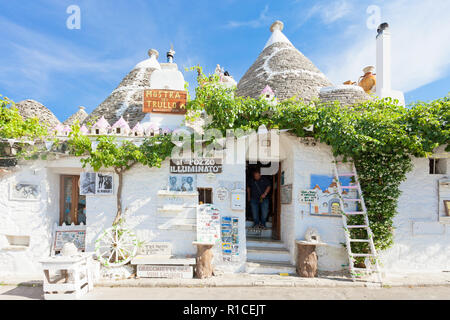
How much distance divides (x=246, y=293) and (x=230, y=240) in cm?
120

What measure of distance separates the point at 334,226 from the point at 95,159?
18.1 ft

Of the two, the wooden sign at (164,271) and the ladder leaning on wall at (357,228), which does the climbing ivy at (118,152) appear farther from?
the ladder leaning on wall at (357,228)

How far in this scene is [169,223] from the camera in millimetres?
5328

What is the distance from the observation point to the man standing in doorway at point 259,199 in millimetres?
6926

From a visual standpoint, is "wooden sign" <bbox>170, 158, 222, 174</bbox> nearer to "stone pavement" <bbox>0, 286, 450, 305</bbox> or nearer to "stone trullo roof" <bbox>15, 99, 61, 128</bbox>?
"stone pavement" <bbox>0, 286, 450, 305</bbox>

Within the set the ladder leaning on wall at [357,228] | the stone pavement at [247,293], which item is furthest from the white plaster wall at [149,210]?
the ladder leaning on wall at [357,228]

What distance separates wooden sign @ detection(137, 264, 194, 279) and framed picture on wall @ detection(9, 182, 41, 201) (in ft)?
9.54

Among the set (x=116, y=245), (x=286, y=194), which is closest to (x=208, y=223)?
(x=116, y=245)

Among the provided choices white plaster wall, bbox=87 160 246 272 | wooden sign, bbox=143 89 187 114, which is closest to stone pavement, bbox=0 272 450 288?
white plaster wall, bbox=87 160 246 272

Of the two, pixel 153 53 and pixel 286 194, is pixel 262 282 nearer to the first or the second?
pixel 286 194

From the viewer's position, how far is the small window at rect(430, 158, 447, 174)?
18.2ft

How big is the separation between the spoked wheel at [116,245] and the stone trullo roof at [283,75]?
16.6ft

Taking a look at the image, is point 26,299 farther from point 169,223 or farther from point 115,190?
point 169,223

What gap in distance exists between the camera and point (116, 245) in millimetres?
5117
